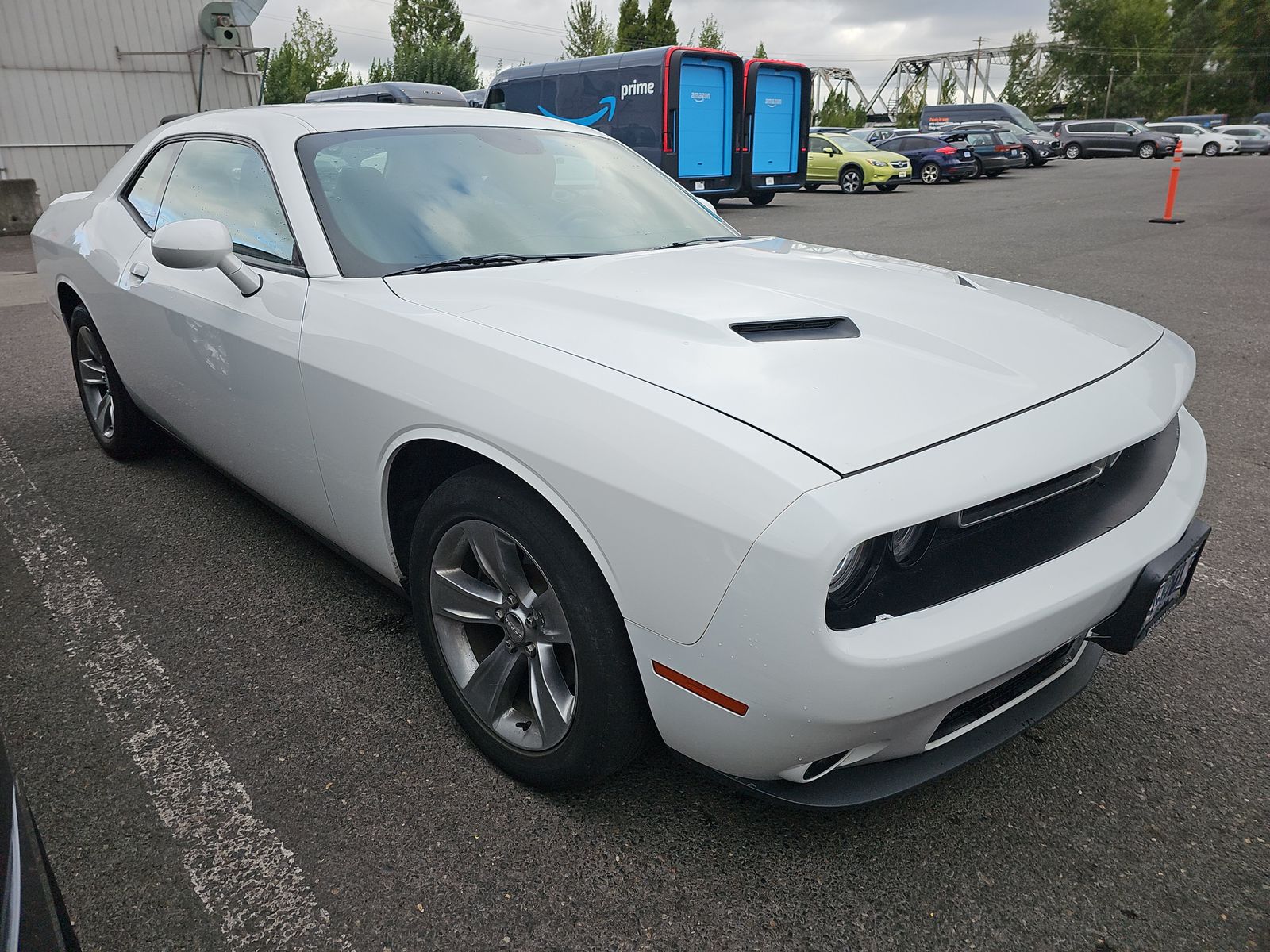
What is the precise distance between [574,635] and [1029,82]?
9407 cm

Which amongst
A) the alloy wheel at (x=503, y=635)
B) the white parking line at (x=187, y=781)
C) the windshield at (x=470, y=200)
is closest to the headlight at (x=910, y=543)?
the alloy wheel at (x=503, y=635)

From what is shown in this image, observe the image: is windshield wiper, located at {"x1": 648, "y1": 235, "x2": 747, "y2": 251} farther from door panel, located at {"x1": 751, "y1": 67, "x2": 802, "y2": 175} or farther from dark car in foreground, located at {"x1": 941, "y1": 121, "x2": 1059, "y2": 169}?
dark car in foreground, located at {"x1": 941, "y1": 121, "x2": 1059, "y2": 169}

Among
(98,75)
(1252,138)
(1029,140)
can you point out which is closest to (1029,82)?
(1252,138)

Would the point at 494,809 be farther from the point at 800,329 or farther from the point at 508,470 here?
the point at 800,329

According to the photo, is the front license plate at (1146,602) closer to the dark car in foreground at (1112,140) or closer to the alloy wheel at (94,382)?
the alloy wheel at (94,382)

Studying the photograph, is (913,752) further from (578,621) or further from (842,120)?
(842,120)

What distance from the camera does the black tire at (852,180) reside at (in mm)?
22781

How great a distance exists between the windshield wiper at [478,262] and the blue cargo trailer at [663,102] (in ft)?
43.5

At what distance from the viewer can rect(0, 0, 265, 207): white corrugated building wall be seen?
1559cm

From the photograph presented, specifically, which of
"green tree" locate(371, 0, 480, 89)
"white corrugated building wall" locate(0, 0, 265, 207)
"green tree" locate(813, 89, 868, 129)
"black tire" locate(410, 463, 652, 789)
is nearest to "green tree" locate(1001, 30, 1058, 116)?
"green tree" locate(813, 89, 868, 129)

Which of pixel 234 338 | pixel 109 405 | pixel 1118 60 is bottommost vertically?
pixel 109 405

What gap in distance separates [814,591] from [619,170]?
231cm

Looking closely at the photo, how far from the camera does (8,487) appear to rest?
4031mm

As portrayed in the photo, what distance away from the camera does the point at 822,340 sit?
6.63 ft
